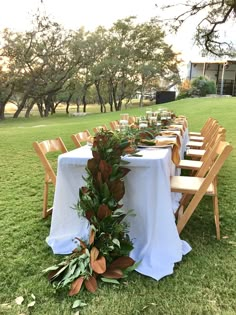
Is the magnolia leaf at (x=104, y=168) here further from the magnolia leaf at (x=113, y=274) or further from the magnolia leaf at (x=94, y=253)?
the magnolia leaf at (x=113, y=274)

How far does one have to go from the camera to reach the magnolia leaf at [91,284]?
202 cm

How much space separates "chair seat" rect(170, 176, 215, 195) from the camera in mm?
2664

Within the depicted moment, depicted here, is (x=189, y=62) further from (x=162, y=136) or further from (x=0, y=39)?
(x=162, y=136)

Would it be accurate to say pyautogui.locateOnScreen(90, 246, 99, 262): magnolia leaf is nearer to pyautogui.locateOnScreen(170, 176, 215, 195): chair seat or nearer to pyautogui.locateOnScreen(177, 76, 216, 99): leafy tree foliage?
pyautogui.locateOnScreen(170, 176, 215, 195): chair seat

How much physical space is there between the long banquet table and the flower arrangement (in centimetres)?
10

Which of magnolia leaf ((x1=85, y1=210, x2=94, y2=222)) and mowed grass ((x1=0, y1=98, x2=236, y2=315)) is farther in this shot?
magnolia leaf ((x1=85, y1=210, x2=94, y2=222))

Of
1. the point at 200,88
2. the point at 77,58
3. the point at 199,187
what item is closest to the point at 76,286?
the point at 199,187

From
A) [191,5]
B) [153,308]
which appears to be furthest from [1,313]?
[191,5]

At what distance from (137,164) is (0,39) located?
67.5ft

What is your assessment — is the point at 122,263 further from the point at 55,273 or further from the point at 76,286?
the point at 55,273

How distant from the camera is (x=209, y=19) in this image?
8.43 meters

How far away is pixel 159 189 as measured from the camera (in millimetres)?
2291

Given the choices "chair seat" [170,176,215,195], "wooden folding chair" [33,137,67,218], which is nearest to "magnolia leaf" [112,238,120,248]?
"chair seat" [170,176,215,195]

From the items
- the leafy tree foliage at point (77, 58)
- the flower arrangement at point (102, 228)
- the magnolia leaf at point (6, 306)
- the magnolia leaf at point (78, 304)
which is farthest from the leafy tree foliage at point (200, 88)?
the magnolia leaf at point (6, 306)
